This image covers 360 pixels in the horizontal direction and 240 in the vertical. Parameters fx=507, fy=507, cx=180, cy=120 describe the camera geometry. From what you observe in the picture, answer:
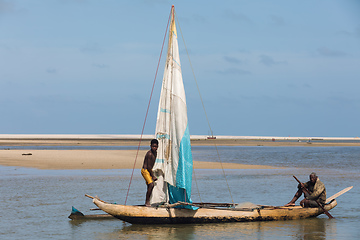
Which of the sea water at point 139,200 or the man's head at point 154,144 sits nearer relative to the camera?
the sea water at point 139,200

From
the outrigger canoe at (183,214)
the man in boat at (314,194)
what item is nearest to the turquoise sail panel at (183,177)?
the outrigger canoe at (183,214)

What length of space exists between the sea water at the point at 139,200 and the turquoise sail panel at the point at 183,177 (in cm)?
91

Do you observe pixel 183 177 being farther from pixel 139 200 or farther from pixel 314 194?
Result: pixel 139 200

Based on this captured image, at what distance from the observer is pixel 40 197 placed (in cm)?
1953

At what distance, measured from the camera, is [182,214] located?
14367 mm

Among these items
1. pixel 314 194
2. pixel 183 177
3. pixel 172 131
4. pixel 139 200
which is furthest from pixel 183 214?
pixel 139 200

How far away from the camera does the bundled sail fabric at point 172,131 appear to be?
571 inches

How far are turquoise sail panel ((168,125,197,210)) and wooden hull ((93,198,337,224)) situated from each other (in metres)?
0.42

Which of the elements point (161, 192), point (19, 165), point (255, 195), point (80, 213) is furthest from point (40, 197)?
point (19, 165)

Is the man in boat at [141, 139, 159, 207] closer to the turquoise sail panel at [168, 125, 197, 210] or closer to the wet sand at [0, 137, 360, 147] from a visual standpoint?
the turquoise sail panel at [168, 125, 197, 210]

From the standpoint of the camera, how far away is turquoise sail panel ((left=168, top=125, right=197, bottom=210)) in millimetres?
14578

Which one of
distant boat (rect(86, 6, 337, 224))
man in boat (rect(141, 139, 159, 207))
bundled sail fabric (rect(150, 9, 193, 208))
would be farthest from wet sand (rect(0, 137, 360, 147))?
man in boat (rect(141, 139, 159, 207))

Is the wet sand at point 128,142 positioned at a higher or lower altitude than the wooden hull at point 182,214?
higher

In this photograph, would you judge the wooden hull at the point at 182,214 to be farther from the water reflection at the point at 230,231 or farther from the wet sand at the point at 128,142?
the wet sand at the point at 128,142
